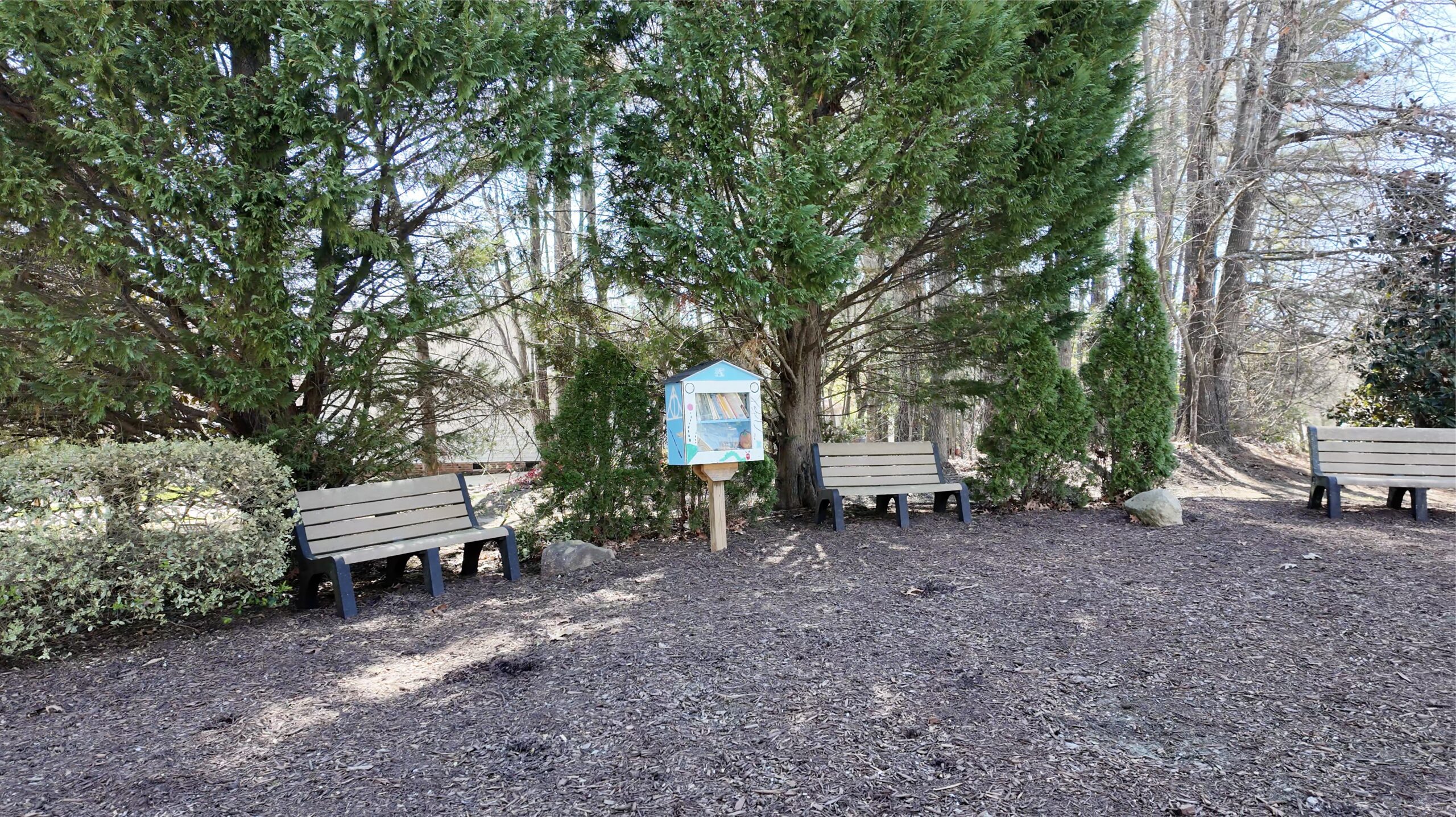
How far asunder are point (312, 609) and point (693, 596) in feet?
7.91

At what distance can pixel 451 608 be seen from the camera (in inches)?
178

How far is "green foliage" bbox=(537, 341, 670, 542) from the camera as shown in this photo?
5.61 meters

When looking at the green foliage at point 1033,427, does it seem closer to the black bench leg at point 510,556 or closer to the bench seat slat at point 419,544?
the black bench leg at point 510,556

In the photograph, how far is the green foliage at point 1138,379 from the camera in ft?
22.4

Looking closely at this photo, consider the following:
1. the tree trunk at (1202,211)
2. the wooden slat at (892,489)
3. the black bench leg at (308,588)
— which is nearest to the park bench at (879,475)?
the wooden slat at (892,489)

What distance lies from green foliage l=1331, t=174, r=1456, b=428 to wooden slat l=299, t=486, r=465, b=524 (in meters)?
9.76

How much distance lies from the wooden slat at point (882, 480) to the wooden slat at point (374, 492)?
124 inches

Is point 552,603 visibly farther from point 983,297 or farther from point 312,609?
point 983,297

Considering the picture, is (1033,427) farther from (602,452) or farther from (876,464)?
(602,452)

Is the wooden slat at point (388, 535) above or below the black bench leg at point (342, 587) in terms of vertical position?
above

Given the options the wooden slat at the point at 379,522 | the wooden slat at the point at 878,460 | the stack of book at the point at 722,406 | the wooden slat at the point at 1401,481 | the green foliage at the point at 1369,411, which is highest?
the stack of book at the point at 722,406

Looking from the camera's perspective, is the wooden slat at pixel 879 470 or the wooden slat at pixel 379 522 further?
the wooden slat at pixel 879 470

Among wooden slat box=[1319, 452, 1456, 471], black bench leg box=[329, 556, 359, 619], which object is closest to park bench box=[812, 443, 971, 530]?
wooden slat box=[1319, 452, 1456, 471]

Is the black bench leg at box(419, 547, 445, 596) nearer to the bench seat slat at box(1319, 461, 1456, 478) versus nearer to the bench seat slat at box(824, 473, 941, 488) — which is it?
the bench seat slat at box(824, 473, 941, 488)
